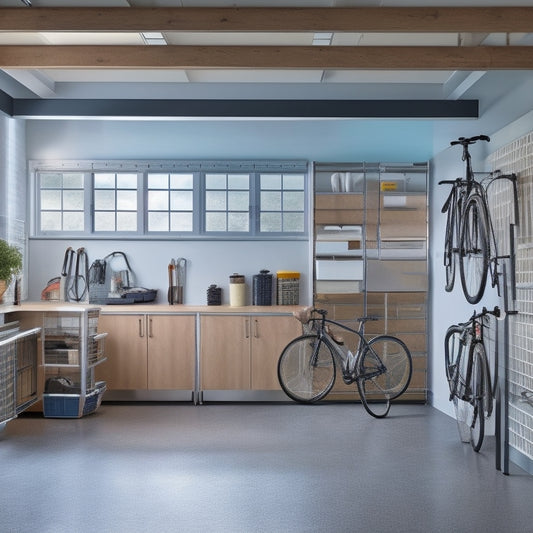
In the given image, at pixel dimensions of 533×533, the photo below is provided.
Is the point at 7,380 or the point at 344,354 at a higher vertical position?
the point at 344,354

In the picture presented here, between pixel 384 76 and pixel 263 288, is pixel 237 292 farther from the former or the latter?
pixel 384 76

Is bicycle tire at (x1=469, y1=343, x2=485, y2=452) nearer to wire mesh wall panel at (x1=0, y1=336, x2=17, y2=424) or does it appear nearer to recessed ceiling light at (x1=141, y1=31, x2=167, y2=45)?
recessed ceiling light at (x1=141, y1=31, x2=167, y2=45)

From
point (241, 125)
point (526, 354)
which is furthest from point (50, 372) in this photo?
point (526, 354)

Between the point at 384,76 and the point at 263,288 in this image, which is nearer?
the point at 384,76

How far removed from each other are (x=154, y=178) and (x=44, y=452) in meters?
3.64

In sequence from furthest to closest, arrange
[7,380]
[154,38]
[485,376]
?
[7,380], [154,38], [485,376]

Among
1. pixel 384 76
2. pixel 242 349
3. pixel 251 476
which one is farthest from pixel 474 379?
pixel 384 76

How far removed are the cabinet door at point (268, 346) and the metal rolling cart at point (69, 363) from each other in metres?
1.67

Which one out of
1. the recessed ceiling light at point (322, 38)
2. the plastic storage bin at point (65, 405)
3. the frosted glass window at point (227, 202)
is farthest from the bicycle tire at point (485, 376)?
the plastic storage bin at point (65, 405)

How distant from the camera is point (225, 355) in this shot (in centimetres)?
770

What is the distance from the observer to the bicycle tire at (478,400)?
18.0ft

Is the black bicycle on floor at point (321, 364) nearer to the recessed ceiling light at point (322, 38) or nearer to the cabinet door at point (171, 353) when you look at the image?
the cabinet door at point (171, 353)

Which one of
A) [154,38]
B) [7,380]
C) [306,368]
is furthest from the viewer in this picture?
[306,368]

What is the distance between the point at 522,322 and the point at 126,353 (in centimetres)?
425
